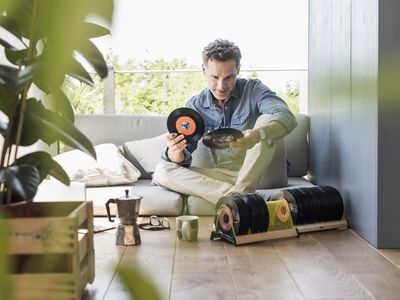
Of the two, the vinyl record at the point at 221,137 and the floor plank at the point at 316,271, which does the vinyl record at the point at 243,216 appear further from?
the vinyl record at the point at 221,137

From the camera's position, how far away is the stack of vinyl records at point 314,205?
2656mm

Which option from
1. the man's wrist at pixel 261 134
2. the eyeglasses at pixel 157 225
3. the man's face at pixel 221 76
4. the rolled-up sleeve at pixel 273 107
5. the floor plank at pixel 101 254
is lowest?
the floor plank at pixel 101 254

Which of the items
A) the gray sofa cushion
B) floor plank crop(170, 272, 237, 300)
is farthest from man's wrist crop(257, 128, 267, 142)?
floor plank crop(170, 272, 237, 300)

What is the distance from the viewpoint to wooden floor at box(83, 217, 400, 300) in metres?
1.77

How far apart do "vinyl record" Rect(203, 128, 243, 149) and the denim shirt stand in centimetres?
22

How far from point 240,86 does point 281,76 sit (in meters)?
1.54

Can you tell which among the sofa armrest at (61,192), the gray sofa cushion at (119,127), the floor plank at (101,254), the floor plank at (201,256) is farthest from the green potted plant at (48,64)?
the gray sofa cushion at (119,127)

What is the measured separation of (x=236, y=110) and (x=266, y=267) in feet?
4.26

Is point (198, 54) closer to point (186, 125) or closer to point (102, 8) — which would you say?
point (186, 125)

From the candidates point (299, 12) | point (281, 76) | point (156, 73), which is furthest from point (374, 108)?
point (299, 12)

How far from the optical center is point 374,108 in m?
2.35

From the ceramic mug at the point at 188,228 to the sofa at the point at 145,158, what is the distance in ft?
1.93

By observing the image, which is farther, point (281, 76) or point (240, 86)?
point (281, 76)

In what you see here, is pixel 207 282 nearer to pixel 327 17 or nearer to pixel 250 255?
pixel 250 255
